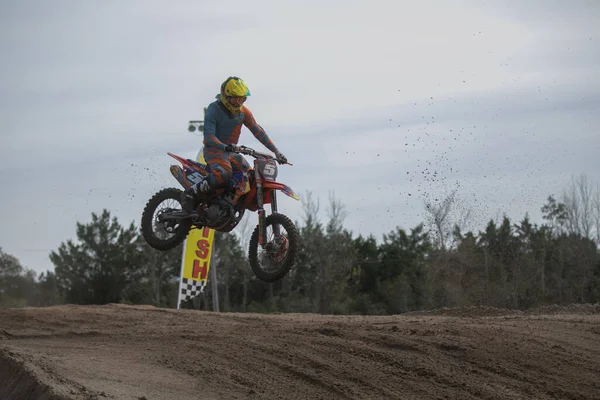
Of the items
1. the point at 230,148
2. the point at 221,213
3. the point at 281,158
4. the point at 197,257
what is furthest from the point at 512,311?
the point at 197,257

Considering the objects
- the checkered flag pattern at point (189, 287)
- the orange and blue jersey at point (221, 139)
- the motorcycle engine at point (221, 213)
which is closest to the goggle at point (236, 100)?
the orange and blue jersey at point (221, 139)

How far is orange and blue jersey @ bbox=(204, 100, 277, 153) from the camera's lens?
11.3 metres

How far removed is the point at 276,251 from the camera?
11164mm

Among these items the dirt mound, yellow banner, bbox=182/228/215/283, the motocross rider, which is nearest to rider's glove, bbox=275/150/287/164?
the motocross rider

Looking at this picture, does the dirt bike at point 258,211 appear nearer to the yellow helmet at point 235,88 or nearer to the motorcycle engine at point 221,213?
the motorcycle engine at point 221,213

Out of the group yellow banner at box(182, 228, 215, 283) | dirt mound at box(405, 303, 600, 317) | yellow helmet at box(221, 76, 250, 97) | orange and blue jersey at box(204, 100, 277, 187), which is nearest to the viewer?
yellow helmet at box(221, 76, 250, 97)

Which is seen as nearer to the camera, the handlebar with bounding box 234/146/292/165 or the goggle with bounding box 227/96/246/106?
the handlebar with bounding box 234/146/292/165

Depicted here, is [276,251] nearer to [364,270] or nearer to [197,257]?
[197,257]

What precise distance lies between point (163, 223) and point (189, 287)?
1282cm

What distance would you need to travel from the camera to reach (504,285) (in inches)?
1083

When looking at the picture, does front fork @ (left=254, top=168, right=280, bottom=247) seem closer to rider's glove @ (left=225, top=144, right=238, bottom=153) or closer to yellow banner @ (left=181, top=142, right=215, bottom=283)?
rider's glove @ (left=225, top=144, right=238, bottom=153)

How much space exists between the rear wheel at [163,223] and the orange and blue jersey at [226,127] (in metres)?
1.42

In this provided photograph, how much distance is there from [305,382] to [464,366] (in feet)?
6.97

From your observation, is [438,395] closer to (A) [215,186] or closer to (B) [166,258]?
(A) [215,186]
